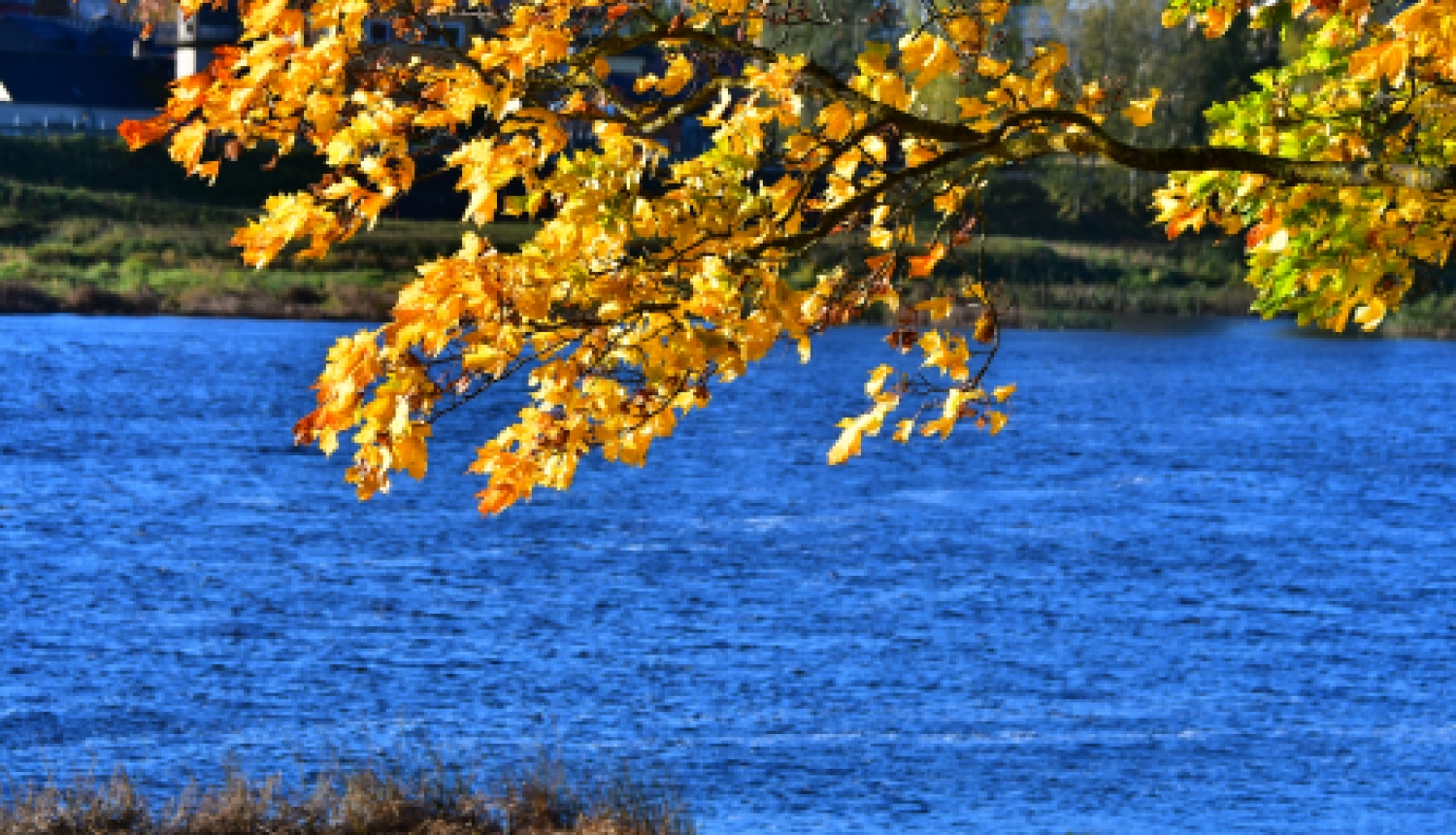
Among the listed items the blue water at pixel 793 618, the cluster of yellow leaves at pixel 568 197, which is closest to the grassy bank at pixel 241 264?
the blue water at pixel 793 618

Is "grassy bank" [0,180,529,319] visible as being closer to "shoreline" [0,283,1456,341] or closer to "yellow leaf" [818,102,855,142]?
"shoreline" [0,283,1456,341]

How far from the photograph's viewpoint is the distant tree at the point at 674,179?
22.2ft

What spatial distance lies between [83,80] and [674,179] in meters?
106

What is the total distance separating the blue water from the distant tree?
827 cm

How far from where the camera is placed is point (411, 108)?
714 cm

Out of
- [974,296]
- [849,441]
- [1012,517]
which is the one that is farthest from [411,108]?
[1012,517]

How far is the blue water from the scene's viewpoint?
59.9 feet

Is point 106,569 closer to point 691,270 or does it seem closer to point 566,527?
point 566,527

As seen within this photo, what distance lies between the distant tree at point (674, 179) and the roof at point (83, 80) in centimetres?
9933

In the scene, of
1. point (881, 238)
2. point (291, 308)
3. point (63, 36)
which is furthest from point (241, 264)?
point (881, 238)

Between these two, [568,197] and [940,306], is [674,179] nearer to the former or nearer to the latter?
[568,197]

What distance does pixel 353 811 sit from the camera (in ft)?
45.3

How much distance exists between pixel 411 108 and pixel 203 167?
0.76 metres

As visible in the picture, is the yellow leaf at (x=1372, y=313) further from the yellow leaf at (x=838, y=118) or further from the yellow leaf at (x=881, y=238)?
the yellow leaf at (x=838, y=118)
